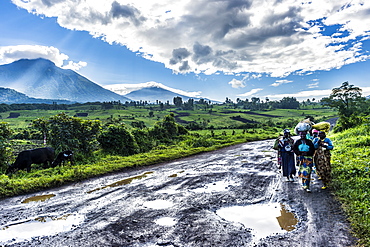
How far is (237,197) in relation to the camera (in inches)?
282

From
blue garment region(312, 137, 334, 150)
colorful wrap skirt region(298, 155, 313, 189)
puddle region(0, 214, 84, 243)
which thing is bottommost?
puddle region(0, 214, 84, 243)

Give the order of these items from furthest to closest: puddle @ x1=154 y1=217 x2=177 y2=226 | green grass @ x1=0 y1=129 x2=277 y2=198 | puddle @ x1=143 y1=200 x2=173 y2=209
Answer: green grass @ x1=0 y1=129 x2=277 y2=198 → puddle @ x1=143 y1=200 x2=173 y2=209 → puddle @ x1=154 y1=217 x2=177 y2=226

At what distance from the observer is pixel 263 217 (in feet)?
18.8

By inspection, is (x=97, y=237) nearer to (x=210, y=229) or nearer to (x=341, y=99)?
(x=210, y=229)

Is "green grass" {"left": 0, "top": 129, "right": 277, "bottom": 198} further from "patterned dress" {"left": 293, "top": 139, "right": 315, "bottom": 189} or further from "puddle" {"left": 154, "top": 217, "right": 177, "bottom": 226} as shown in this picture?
"patterned dress" {"left": 293, "top": 139, "right": 315, "bottom": 189}

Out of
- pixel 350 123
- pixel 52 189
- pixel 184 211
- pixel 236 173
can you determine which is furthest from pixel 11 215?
pixel 350 123

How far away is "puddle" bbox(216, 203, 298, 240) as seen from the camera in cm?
510

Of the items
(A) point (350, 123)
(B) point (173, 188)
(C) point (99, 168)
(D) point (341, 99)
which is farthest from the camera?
(D) point (341, 99)

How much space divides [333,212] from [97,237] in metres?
5.84

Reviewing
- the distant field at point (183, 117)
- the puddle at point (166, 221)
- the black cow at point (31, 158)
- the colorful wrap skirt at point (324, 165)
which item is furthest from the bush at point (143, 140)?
the distant field at point (183, 117)

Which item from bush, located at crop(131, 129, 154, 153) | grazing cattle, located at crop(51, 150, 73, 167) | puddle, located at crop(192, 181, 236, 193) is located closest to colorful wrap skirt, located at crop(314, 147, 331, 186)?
puddle, located at crop(192, 181, 236, 193)

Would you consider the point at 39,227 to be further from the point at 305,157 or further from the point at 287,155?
the point at 287,155

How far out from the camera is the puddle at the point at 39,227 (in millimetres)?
5094

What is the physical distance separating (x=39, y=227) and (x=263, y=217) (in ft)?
18.6
